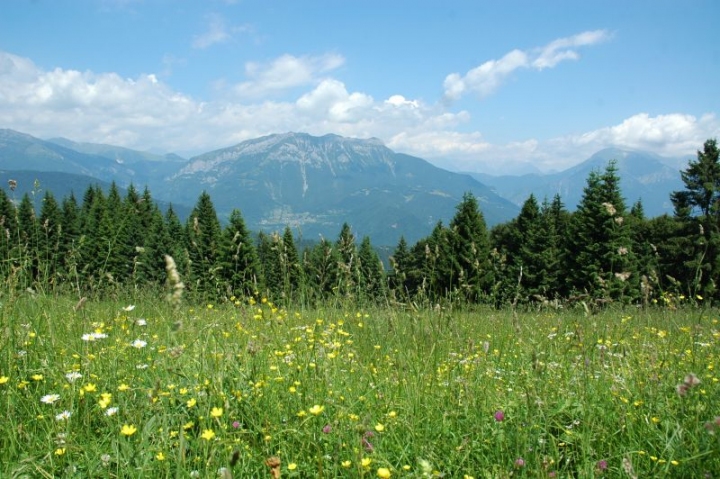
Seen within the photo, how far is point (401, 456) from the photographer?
237 centimetres

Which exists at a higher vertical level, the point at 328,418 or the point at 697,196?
the point at 697,196

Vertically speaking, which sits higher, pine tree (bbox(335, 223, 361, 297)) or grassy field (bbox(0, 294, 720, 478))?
pine tree (bbox(335, 223, 361, 297))

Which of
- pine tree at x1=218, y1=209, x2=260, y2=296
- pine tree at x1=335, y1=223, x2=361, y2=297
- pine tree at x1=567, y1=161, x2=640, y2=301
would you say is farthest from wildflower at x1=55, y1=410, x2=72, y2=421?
pine tree at x1=567, y1=161, x2=640, y2=301

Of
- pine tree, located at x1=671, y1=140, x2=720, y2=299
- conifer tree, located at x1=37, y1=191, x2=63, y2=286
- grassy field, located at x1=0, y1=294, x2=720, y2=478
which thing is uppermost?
pine tree, located at x1=671, y1=140, x2=720, y2=299

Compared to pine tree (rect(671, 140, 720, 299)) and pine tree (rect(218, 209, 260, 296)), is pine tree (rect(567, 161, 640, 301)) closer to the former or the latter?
pine tree (rect(671, 140, 720, 299))

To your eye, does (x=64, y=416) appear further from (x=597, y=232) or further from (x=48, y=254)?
(x=597, y=232)

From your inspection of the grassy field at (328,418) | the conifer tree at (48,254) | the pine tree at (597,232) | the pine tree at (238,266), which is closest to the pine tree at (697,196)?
the pine tree at (597,232)

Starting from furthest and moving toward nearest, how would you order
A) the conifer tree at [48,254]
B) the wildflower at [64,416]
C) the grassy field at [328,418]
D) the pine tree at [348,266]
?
the pine tree at [348,266] → the conifer tree at [48,254] → the wildflower at [64,416] → the grassy field at [328,418]

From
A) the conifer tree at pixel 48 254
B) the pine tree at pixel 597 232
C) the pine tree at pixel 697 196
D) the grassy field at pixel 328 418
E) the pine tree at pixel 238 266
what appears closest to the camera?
the grassy field at pixel 328 418

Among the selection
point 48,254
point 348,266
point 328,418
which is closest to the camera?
point 328,418

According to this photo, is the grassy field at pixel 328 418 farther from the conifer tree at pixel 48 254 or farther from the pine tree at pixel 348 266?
Result: the pine tree at pixel 348 266

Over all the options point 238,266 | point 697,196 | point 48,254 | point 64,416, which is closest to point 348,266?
point 64,416

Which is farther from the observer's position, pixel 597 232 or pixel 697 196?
pixel 697 196

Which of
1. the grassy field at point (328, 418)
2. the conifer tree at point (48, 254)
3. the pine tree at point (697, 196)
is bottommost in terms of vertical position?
the grassy field at point (328, 418)
